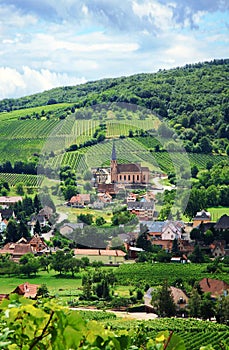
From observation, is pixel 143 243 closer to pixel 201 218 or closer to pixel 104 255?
pixel 104 255

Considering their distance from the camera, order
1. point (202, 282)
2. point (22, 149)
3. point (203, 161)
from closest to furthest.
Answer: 1. point (202, 282)
2. point (203, 161)
3. point (22, 149)

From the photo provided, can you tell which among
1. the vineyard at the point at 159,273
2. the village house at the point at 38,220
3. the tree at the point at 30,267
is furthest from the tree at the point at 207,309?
the village house at the point at 38,220

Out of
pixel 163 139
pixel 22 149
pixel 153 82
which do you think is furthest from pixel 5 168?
pixel 153 82

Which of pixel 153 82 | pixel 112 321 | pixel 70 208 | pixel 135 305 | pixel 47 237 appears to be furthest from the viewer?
pixel 153 82

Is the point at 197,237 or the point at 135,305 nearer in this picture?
the point at 135,305

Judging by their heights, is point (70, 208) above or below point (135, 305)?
above

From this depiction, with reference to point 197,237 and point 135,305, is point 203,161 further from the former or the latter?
point 135,305

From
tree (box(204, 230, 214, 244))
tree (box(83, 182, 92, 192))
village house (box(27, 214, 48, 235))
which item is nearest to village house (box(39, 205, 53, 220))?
village house (box(27, 214, 48, 235))
